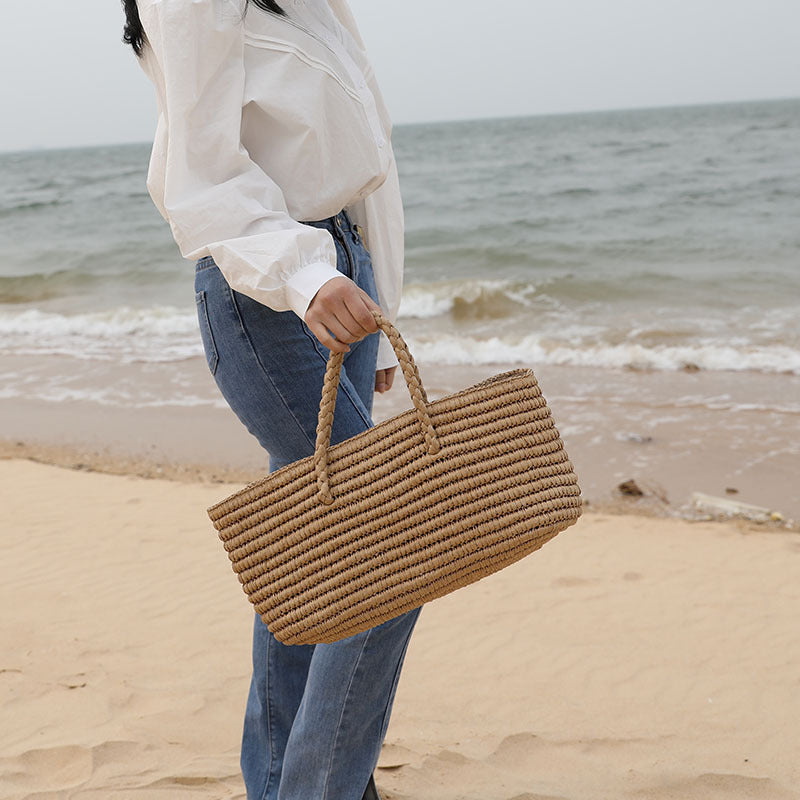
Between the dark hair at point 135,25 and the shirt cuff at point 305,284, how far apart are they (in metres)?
0.43

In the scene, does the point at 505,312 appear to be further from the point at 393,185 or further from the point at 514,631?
the point at 393,185

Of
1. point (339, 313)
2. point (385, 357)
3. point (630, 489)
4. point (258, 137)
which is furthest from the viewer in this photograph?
point (630, 489)

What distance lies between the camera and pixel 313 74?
1.44 meters

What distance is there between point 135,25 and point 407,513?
2.90 ft

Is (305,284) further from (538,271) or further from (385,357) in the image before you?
(538,271)

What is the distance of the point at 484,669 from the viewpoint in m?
2.80

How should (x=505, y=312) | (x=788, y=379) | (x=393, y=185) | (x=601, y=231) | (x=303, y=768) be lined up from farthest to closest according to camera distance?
(x=601, y=231) < (x=505, y=312) < (x=788, y=379) < (x=393, y=185) < (x=303, y=768)

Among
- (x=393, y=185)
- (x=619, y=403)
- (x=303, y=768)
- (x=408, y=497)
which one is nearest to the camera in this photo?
(x=408, y=497)

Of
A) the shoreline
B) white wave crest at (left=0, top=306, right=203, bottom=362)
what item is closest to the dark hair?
the shoreline

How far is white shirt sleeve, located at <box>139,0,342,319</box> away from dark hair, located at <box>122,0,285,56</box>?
68 millimetres

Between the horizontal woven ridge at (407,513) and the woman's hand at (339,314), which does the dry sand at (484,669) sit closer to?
the horizontal woven ridge at (407,513)

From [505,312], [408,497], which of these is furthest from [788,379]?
[408,497]

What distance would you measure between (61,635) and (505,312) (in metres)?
7.80

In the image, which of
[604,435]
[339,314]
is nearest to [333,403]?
[339,314]
